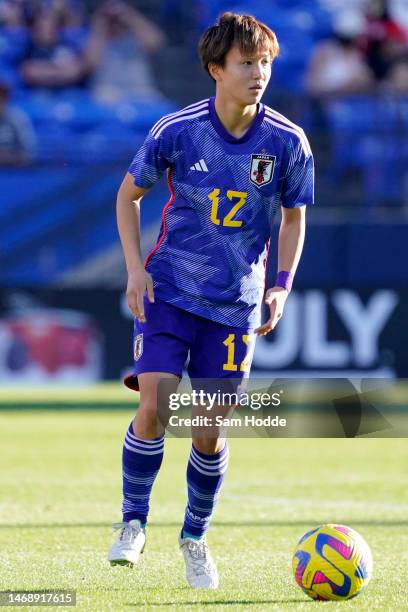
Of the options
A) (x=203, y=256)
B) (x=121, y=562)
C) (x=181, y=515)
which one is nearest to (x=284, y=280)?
(x=203, y=256)

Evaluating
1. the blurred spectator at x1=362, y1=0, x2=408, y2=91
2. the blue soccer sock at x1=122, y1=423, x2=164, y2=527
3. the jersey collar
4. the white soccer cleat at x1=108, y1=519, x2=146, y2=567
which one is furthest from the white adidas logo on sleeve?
the blurred spectator at x1=362, y1=0, x2=408, y2=91

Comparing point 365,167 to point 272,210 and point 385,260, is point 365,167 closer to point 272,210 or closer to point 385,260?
point 385,260

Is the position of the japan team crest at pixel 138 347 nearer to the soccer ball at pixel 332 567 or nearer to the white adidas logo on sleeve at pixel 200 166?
the white adidas logo on sleeve at pixel 200 166

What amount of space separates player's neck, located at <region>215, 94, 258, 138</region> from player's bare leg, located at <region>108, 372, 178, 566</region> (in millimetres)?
1051

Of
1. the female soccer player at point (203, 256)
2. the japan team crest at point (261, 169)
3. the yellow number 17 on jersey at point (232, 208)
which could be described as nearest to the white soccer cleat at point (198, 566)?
the female soccer player at point (203, 256)

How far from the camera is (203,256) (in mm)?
5328

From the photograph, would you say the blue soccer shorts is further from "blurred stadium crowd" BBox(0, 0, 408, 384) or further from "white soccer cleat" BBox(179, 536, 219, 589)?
"blurred stadium crowd" BBox(0, 0, 408, 384)

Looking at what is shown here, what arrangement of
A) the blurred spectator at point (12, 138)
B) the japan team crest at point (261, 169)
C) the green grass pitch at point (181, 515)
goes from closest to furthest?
the green grass pitch at point (181, 515)
the japan team crest at point (261, 169)
the blurred spectator at point (12, 138)

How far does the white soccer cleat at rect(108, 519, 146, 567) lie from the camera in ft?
17.1

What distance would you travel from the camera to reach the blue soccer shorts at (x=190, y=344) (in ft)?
17.2

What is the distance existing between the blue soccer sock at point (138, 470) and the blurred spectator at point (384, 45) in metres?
14.1

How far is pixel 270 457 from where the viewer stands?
1072cm

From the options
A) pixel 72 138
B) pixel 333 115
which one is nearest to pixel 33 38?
pixel 72 138

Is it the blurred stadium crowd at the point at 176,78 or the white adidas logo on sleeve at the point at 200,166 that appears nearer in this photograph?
the white adidas logo on sleeve at the point at 200,166
